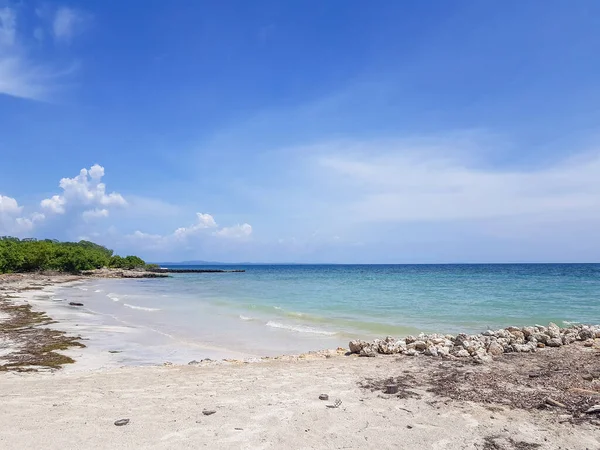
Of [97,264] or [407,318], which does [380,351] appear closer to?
[407,318]

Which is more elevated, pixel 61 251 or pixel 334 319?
pixel 61 251

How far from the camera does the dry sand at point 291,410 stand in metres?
5.17

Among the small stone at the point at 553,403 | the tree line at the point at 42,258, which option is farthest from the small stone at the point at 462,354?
the tree line at the point at 42,258

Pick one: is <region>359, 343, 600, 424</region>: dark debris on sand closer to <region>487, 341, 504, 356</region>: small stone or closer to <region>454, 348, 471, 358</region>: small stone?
<region>487, 341, 504, 356</region>: small stone

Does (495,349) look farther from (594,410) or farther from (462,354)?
(594,410)

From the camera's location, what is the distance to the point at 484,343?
9992 mm

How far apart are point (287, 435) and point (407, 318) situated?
50.7ft

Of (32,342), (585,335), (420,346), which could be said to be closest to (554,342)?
(585,335)

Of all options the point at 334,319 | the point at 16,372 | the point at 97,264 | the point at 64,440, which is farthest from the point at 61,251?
the point at 64,440

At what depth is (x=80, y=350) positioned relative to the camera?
12.2m

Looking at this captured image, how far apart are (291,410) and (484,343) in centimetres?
580

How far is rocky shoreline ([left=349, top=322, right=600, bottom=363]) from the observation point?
9.53 meters

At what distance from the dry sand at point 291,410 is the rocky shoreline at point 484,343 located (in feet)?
2.07

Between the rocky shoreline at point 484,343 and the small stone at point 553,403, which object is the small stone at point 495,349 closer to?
the rocky shoreline at point 484,343
